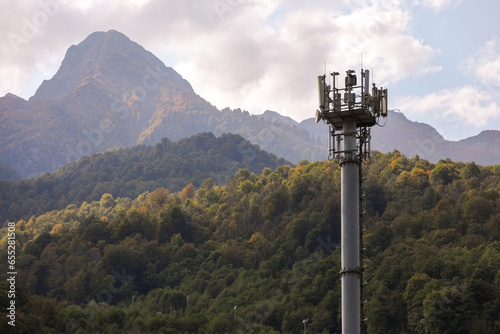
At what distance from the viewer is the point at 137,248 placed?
5330 inches

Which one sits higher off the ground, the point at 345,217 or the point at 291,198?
the point at 291,198

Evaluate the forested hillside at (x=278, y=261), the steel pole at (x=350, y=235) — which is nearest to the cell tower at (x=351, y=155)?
the steel pole at (x=350, y=235)

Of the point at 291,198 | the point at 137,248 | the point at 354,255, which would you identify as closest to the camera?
the point at 354,255

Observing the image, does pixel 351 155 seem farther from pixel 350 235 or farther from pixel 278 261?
pixel 278 261

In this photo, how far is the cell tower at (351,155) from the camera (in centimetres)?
2772

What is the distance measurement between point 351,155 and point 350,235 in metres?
3.69

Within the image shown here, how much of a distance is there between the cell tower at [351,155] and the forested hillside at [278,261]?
150ft

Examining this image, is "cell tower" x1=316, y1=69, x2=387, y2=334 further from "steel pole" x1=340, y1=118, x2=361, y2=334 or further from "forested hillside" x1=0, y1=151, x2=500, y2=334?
"forested hillside" x1=0, y1=151, x2=500, y2=334

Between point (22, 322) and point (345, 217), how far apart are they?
155 ft

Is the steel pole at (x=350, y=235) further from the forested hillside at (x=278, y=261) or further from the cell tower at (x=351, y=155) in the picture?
the forested hillside at (x=278, y=261)

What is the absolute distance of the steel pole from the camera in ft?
90.6

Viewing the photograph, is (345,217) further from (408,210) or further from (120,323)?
(408,210)

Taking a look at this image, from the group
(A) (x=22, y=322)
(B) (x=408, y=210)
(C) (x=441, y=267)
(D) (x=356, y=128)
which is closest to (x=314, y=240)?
(B) (x=408, y=210)

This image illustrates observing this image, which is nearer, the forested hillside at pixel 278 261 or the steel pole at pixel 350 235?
the steel pole at pixel 350 235
